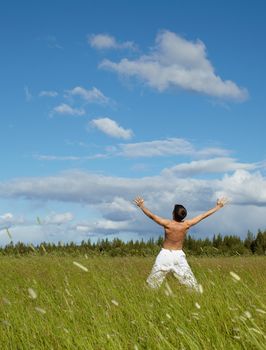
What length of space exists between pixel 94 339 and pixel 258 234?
27.8m

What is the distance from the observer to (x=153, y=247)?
3172 cm

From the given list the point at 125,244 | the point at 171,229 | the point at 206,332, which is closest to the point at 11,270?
the point at 171,229

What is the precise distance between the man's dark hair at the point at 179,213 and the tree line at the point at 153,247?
18.9m

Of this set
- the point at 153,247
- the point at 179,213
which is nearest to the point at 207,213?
the point at 179,213

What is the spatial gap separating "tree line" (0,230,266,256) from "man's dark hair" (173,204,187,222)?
18851mm

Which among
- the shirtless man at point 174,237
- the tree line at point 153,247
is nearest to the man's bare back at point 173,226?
the shirtless man at point 174,237

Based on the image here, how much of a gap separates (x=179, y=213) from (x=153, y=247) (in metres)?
19.9

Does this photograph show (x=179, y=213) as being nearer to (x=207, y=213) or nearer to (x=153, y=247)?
(x=207, y=213)

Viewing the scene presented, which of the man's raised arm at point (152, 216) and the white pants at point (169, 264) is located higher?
the man's raised arm at point (152, 216)

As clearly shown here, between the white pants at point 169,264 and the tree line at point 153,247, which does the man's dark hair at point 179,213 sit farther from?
the tree line at point 153,247

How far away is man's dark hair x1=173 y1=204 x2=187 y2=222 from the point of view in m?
12.0

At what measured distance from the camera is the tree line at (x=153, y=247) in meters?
31.4

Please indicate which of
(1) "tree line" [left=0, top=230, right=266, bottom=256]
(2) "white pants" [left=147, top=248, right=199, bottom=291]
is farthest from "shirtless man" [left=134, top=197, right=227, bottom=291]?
(1) "tree line" [left=0, top=230, right=266, bottom=256]

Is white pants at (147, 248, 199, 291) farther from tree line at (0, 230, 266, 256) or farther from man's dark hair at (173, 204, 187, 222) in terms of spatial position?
tree line at (0, 230, 266, 256)
